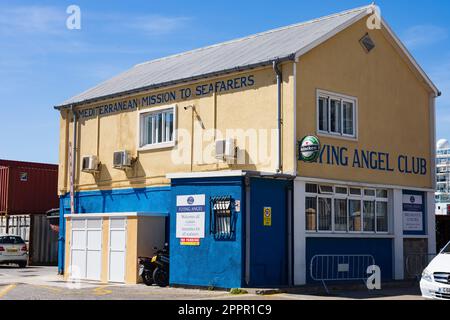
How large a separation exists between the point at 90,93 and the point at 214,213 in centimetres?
1030

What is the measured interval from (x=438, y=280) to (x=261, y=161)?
6.94 metres

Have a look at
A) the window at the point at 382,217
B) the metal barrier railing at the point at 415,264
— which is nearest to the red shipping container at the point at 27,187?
the window at the point at 382,217

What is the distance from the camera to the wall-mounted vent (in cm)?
2283

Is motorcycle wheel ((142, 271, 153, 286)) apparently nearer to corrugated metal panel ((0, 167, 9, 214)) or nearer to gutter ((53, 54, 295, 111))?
gutter ((53, 54, 295, 111))

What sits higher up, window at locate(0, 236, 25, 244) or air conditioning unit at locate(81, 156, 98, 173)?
air conditioning unit at locate(81, 156, 98, 173)

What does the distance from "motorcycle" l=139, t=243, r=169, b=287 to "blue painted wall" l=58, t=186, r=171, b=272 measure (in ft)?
6.94

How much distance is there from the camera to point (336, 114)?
856 inches

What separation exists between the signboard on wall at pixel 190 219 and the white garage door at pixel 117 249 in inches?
94.2

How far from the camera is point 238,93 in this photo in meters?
21.3

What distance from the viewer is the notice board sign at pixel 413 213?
23.7 metres

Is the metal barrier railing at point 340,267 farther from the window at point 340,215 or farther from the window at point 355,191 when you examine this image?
the window at point 355,191

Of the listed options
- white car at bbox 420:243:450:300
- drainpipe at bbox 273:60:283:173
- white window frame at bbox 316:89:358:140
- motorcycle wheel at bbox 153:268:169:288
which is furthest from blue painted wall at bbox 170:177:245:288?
white car at bbox 420:243:450:300
